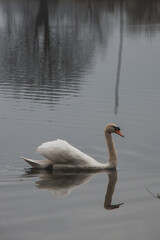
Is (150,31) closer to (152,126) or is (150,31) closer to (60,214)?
(152,126)

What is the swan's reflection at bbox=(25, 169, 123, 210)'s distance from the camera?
848 centimetres

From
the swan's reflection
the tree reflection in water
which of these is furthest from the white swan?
the tree reflection in water

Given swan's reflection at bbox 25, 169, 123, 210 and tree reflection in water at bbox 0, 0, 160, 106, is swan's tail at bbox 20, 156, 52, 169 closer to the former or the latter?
swan's reflection at bbox 25, 169, 123, 210

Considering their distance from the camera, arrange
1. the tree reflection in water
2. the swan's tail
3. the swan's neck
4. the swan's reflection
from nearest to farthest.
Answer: the swan's reflection < the swan's tail < the swan's neck < the tree reflection in water

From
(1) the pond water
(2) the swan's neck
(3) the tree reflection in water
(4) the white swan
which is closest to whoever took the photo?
(1) the pond water

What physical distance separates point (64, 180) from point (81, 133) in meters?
2.76

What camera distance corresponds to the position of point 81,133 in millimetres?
11953

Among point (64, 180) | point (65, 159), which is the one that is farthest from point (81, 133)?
point (64, 180)

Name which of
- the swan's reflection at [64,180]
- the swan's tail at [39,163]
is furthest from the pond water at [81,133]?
the swan's tail at [39,163]

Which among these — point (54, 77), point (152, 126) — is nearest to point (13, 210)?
point (152, 126)

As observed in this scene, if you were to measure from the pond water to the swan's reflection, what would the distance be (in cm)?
2

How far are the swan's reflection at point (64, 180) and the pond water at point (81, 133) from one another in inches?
0.7

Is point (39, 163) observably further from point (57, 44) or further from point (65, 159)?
point (57, 44)

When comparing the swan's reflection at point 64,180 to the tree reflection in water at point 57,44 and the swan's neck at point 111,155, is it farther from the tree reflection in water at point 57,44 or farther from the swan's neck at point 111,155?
the tree reflection in water at point 57,44
